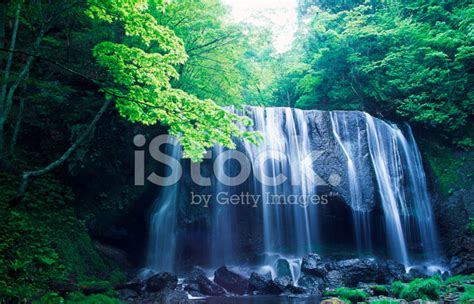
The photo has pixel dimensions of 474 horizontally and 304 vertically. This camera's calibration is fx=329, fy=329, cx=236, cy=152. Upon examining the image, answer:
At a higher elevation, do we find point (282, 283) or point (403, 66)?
point (403, 66)

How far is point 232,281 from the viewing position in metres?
9.38

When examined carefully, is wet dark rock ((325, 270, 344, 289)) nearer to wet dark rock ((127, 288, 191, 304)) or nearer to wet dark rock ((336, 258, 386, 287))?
wet dark rock ((336, 258, 386, 287))

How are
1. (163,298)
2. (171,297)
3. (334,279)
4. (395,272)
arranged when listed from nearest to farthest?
(163,298)
(171,297)
(334,279)
(395,272)

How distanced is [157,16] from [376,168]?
10225mm

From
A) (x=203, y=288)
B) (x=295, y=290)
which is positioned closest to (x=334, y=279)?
(x=295, y=290)

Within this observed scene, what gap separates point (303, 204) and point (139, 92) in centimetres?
889

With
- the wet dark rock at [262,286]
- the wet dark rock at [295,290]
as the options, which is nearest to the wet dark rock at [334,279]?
the wet dark rock at [295,290]

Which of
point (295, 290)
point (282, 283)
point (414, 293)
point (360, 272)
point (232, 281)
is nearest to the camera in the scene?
point (414, 293)

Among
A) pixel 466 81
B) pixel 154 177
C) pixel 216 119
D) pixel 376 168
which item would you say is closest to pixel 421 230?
pixel 376 168

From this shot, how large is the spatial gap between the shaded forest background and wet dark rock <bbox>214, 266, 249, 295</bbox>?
2866mm

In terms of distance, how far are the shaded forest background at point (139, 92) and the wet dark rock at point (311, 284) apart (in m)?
5.07

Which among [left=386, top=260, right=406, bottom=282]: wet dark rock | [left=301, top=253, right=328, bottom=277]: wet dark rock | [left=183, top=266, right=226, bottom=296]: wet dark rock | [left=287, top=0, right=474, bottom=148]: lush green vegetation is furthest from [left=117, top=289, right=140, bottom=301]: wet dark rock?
[left=287, top=0, right=474, bottom=148]: lush green vegetation

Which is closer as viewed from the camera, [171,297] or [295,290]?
[171,297]

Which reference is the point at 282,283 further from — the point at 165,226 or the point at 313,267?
the point at 165,226
